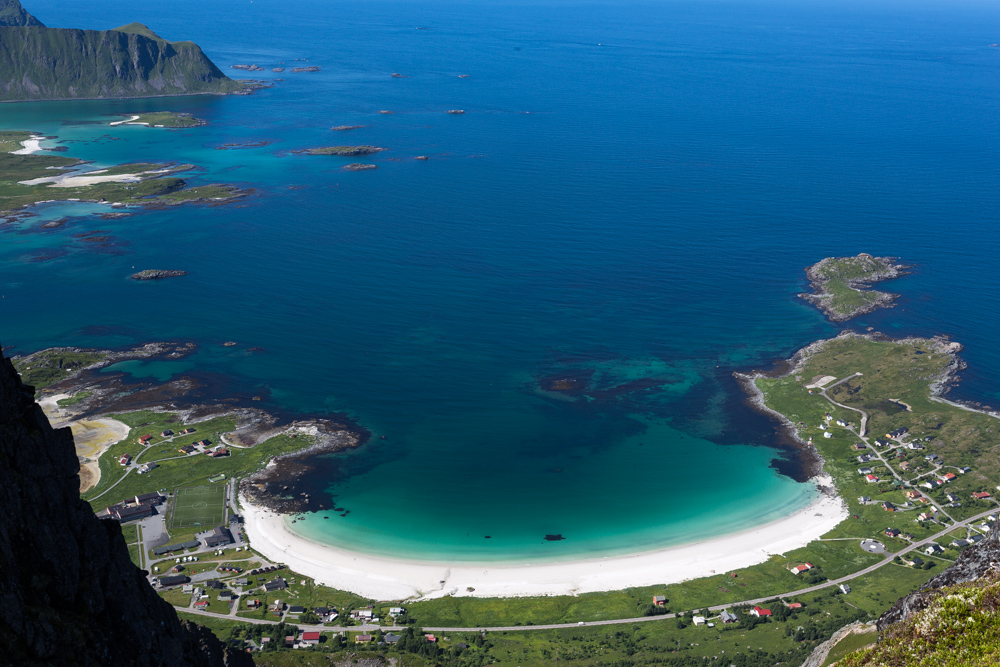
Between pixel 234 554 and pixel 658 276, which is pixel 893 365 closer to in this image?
pixel 658 276

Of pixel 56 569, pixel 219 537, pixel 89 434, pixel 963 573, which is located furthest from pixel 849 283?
pixel 56 569

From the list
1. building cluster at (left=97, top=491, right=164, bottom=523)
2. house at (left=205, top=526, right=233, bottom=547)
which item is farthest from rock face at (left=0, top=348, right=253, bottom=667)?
building cluster at (left=97, top=491, right=164, bottom=523)

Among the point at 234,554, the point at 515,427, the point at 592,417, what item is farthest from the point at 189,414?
the point at 592,417

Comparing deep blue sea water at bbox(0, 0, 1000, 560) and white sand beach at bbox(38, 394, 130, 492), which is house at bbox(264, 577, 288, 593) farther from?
white sand beach at bbox(38, 394, 130, 492)

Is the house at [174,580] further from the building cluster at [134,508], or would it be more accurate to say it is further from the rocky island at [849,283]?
the rocky island at [849,283]

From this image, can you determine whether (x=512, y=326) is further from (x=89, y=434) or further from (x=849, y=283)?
(x=849, y=283)

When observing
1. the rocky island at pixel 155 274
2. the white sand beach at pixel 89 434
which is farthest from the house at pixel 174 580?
the rocky island at pixel 155 274
